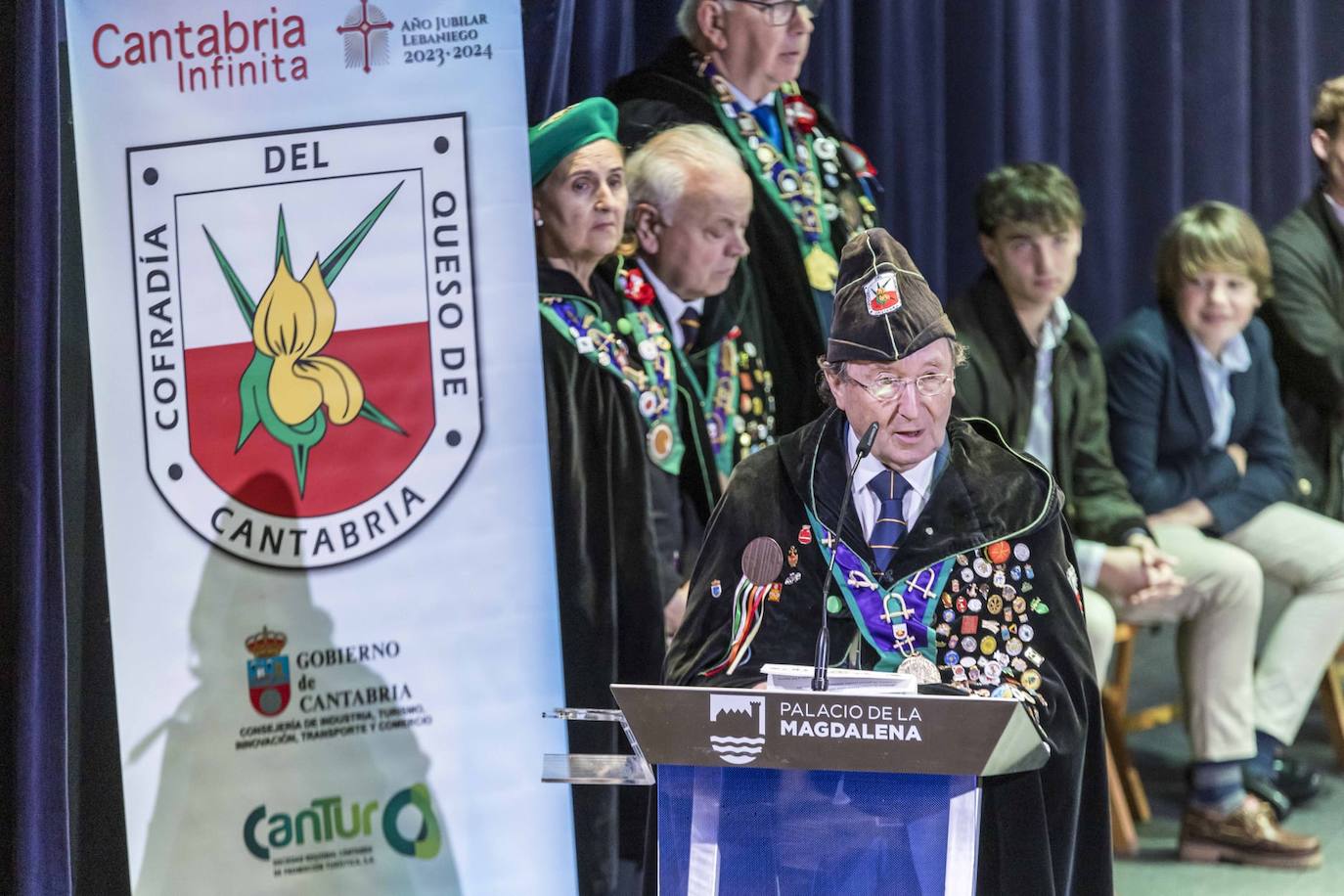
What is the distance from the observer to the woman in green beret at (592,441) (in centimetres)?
328

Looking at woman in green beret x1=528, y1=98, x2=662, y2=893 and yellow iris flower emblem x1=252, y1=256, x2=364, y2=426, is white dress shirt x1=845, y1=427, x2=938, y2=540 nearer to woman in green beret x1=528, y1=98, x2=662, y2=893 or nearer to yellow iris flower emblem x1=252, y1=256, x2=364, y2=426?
woman in green beret x1=528, y1=98, x2=662, y2=893

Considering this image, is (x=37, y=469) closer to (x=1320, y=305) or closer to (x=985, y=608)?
(x=985, y=608)

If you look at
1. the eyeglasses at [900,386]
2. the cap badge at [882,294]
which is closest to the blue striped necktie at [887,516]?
the eyeglasses at [900,386]

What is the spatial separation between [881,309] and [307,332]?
1.29 m

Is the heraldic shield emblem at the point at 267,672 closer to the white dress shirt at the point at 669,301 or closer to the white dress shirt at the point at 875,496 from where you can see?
the white dress shirt at the point at 669,301

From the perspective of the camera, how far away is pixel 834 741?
183 cm

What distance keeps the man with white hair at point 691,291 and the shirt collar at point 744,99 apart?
0.11 m

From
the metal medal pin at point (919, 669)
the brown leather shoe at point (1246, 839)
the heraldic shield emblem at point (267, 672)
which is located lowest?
the brown leather shoe at point (1246, 839)

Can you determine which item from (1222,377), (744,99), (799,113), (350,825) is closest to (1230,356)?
(1222,377)

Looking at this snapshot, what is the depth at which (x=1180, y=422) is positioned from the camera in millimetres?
4129

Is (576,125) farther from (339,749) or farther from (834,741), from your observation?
(834,741)

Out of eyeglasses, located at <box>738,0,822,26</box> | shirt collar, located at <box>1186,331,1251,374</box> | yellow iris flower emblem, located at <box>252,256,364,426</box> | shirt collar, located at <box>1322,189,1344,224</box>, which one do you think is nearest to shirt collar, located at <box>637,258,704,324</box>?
eyeglasses, located at <box>738,0,822,26</box>

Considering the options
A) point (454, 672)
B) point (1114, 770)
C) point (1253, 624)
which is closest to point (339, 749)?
point (454, 672)

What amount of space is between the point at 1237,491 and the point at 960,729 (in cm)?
269
